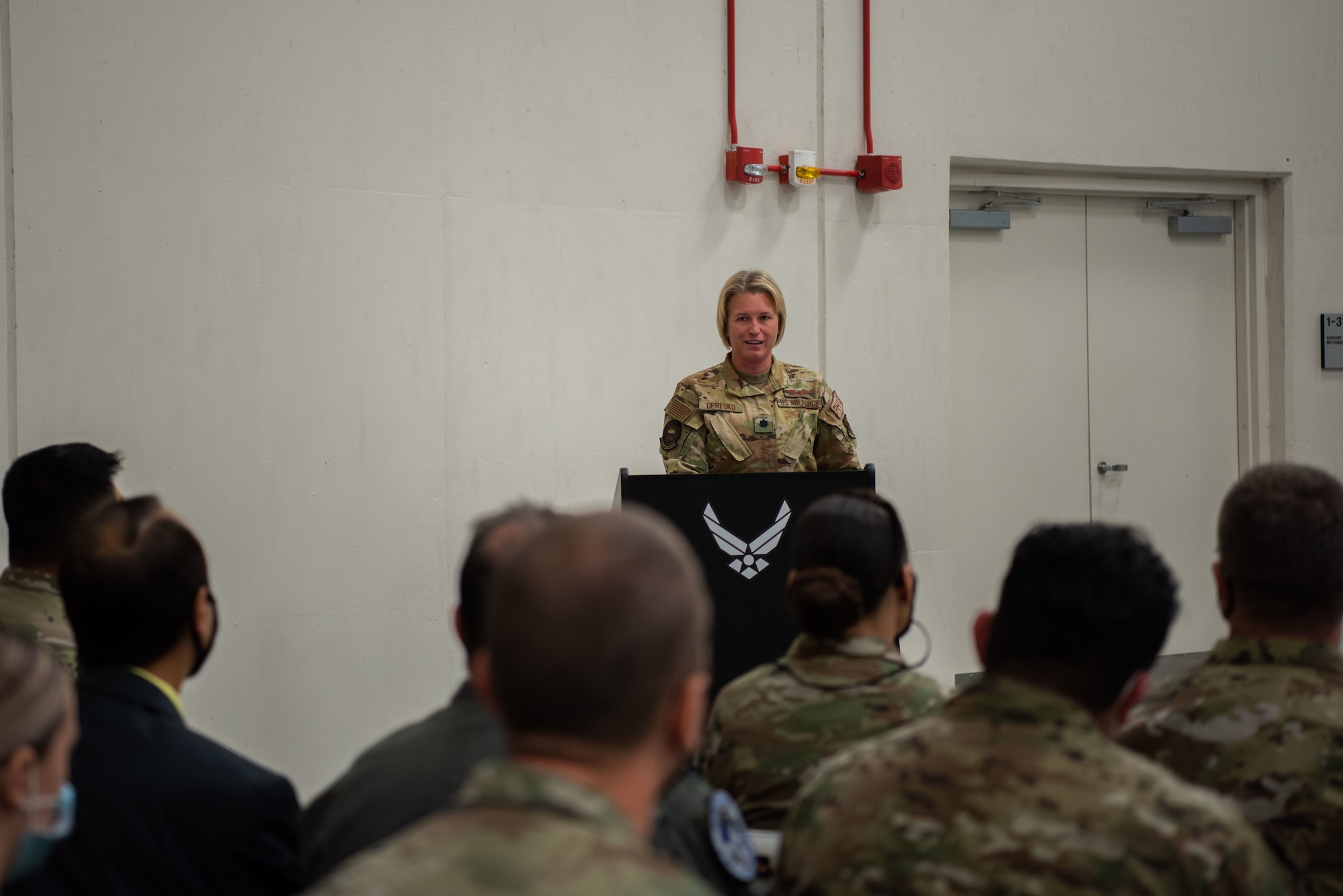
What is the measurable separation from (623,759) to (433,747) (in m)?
0.64

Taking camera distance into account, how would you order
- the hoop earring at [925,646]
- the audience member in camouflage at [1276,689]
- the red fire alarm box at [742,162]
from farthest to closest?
the red fire alarm box at [742,162]
the hoop earring at [925,646]
the audience member in camouflage at [1276,689]

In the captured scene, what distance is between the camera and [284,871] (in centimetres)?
154

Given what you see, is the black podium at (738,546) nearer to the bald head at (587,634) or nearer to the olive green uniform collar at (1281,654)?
the olive green uniform collar at (1281,654)

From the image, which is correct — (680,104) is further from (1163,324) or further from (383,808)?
(383,808)

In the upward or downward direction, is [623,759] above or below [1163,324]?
below

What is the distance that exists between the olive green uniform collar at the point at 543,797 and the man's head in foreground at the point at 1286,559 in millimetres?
1133

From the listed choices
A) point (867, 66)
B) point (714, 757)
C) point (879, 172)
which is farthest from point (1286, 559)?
point (867, 66)

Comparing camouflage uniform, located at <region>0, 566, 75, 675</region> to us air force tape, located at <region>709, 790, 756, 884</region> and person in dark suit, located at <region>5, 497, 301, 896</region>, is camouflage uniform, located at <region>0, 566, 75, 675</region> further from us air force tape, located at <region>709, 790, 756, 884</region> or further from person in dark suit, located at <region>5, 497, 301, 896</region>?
us air force tape, located at <region>709, 790, 756, 884</region>

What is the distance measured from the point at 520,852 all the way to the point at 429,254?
147 inches

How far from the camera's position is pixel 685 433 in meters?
3.98

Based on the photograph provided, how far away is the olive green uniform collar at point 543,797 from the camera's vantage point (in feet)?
2.64

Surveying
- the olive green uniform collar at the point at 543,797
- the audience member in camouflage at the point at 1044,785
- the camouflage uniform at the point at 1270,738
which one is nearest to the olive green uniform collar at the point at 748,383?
the camouflage uniform at the point at 1270,738

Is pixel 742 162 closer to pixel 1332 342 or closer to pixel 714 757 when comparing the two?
pixel 1332 342

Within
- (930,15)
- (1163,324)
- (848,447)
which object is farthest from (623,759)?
(1163,324)
